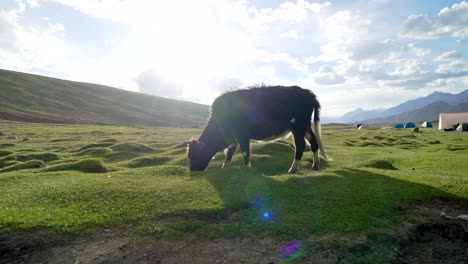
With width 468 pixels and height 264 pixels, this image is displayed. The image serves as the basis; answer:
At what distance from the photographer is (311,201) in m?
7.79

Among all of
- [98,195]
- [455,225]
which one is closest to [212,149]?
[98,195]

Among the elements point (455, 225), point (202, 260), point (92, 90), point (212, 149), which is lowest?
point (202, 260)

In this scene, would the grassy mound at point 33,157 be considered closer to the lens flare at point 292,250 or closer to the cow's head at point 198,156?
the cow's head at point 198,156

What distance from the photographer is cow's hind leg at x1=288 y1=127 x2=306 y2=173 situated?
12578 mm

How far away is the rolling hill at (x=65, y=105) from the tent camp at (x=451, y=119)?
126772 mm

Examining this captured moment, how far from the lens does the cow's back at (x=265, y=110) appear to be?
13.0 m

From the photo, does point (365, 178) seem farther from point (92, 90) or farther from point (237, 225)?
point (92, 90)

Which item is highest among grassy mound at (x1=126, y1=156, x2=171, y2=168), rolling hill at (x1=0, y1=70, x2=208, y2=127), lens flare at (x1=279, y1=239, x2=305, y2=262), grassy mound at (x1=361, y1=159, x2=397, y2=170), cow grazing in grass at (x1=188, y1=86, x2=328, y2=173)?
rolling hill at (x1=0, y1=70, x2=208, y2=127)

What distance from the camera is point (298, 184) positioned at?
9594 mm

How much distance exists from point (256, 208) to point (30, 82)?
21056 cm

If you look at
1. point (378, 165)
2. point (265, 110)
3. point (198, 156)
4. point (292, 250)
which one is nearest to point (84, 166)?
point (198, 156)

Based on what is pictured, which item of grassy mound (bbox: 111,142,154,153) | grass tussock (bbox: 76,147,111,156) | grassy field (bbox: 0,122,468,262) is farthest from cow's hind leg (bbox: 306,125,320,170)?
grass tussock (bbox: 76,147,111,156)

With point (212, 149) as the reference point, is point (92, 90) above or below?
above

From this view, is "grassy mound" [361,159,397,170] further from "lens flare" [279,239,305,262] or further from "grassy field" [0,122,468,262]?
"lens flare" [279,239,305,262]
